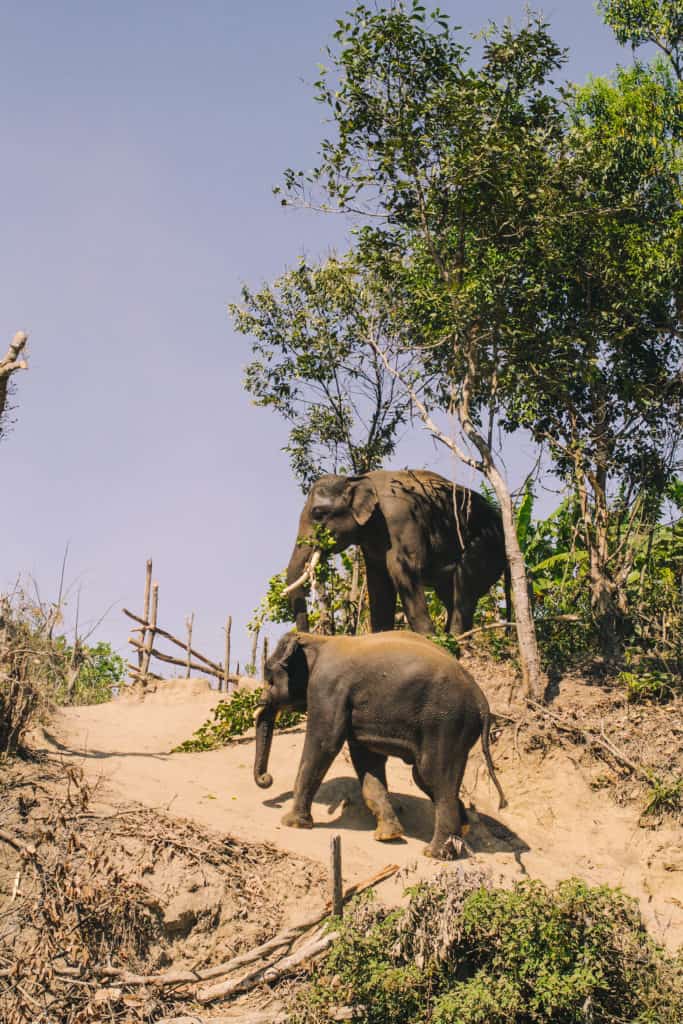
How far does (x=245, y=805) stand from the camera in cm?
1112

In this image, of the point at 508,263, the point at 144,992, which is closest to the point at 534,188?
the point at 508,263

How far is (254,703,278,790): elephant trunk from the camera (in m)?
11.5

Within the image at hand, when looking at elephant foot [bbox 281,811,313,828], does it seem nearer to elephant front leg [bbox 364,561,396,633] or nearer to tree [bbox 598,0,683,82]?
elephant front leg [bbox 364,561,396,633]

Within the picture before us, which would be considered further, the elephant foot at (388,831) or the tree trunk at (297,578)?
the tree trunk at (297,578)

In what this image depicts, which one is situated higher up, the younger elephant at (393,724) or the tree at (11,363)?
the tree at (11,363)

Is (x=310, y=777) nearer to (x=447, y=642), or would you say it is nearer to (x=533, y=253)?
(x=447, y=642)

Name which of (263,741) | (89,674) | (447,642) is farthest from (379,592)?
(89,674)

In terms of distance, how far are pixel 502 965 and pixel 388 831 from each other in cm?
250

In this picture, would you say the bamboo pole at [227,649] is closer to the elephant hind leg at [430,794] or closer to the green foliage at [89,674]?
the green foliage at [89,674]

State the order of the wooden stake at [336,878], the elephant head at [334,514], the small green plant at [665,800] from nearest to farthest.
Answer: the wooden stake at [336,878] < the small green plant at [665,800] < the elephant head at [334,514]

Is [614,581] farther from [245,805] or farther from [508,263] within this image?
[245,805]

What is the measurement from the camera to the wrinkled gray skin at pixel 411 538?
14023mm

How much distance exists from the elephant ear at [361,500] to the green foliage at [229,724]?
103 inches

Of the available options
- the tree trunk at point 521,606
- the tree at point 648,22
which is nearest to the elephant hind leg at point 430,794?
the tree trunk at point 521,606
